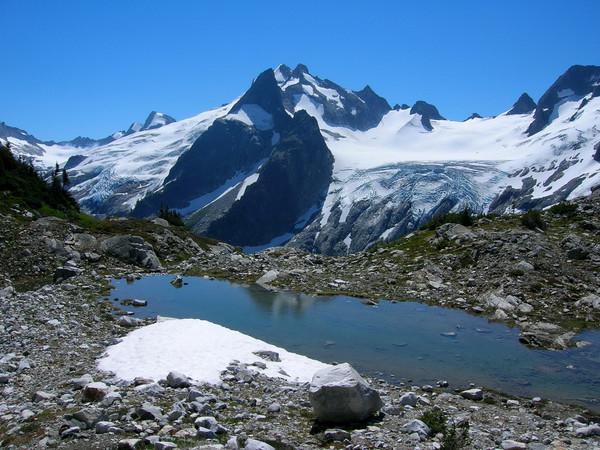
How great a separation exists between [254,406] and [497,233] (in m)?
30.3

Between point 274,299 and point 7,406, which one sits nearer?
point 7,406

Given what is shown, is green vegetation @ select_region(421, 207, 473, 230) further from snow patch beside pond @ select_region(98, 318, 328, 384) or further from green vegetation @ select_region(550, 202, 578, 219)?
snow patch beside pond @ select_region(98, 318, 328, 384)

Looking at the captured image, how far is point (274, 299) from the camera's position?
1258 inches

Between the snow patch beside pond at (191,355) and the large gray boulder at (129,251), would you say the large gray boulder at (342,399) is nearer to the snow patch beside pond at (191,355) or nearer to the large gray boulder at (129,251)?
the snow patch beside pond at (191,355)

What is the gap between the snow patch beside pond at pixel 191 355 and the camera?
50.2 ft

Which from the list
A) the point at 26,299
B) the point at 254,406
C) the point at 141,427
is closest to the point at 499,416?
the point at 254,406

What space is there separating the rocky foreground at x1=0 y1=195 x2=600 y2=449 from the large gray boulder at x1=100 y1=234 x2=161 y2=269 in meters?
0.13

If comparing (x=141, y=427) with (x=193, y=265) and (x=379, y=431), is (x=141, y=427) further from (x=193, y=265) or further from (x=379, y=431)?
(x=193, y=265)

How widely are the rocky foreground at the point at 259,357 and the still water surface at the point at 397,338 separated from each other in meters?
1.39

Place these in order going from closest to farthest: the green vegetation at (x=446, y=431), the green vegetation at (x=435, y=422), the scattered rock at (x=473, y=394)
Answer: the green vegetation at (x=446, y=431), the green vegetation at (x=435, y=422), the scattered rock at (x=473, y=394)

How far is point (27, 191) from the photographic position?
1967 inches

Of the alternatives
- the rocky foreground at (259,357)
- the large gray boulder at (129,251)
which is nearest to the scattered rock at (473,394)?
the rocky foreground at (259,357)

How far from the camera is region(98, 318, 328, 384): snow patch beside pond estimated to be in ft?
50.2

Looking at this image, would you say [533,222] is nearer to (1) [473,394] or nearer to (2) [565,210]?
(2) [565,210]
